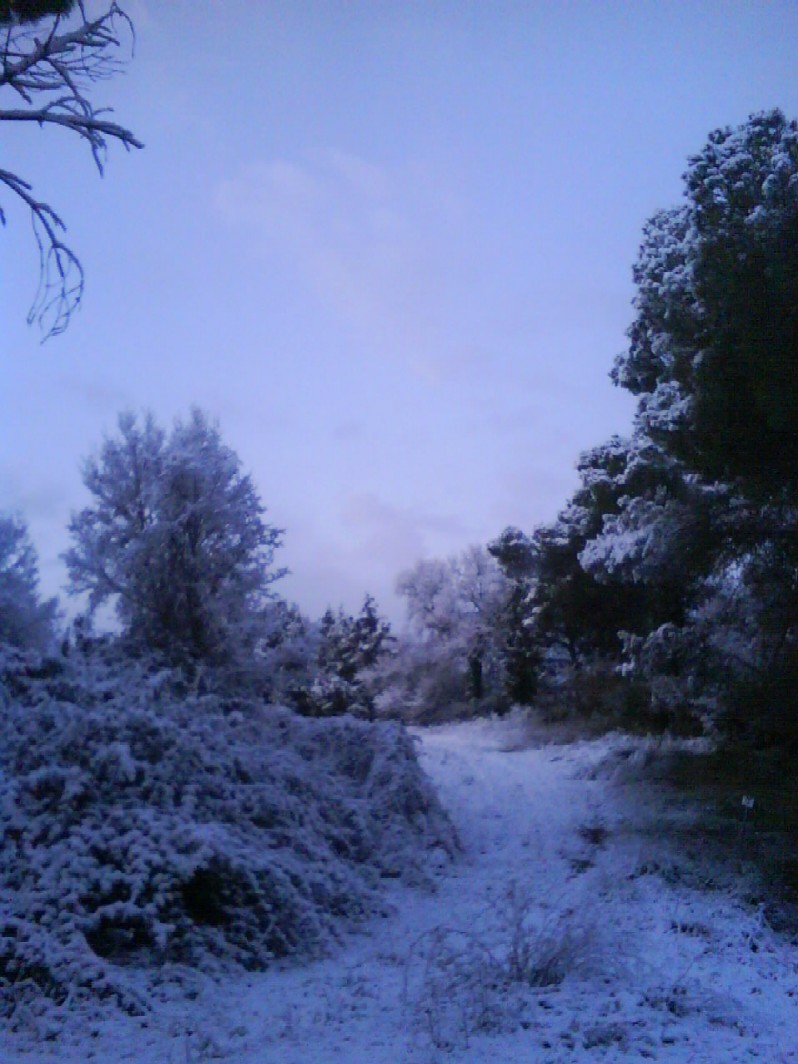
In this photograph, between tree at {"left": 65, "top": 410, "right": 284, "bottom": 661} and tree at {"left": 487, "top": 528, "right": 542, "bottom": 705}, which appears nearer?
tree at {"left": 65, "top": 410, "right": 284, "bottom": 661}

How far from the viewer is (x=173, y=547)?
1600cm

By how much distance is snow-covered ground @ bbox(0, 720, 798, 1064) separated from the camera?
18.9 feet

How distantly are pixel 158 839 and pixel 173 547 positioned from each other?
8011mm

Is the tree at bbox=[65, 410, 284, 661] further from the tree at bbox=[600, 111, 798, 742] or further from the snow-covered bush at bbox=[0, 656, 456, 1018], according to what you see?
the tree at bbox=[600, 111, 798, 742]

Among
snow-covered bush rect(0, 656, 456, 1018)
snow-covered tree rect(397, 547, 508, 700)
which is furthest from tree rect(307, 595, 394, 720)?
snow-covered bush rect(0, 656, 456, 1018)

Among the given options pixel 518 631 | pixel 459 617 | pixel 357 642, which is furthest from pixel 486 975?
pixel 459 617

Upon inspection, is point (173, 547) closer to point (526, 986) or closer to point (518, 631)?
point (526, 986)

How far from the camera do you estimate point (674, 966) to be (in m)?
7.86

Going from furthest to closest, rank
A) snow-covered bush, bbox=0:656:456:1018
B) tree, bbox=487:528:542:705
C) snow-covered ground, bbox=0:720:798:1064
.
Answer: tree, bbox=487:528:542:705
snow-covered bush, bbox=0:656:456:1018
snow-covered ground, bbox=0:720:798:1064

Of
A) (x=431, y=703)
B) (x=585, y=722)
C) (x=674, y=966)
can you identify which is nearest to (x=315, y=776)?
(x=674, y=966)

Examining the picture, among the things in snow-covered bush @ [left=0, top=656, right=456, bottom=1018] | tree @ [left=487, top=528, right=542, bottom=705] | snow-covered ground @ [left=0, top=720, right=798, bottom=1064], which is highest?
tree @ [left=487, top=528, right=542, bottom=705]

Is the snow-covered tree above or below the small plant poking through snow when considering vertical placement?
above

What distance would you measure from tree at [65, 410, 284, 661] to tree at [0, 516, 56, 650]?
Answer: 122 centimetres

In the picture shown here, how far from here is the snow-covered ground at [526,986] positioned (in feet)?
18.9
